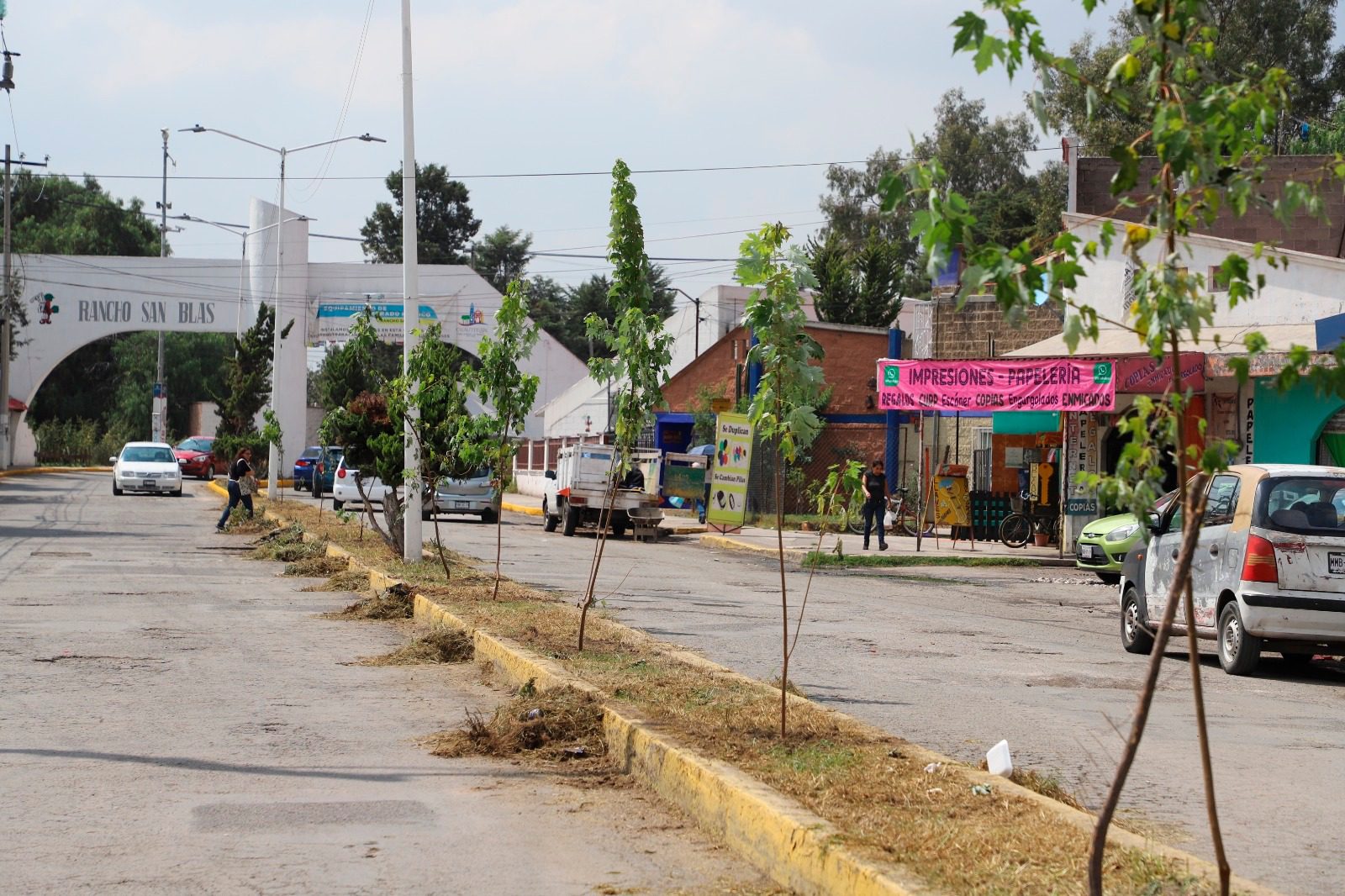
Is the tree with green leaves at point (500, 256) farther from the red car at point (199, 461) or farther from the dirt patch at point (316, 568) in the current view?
the dirt patch at point (316, 568)

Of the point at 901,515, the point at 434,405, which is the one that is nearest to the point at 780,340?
the point at 434,405

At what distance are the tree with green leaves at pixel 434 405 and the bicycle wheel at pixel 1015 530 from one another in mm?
13209

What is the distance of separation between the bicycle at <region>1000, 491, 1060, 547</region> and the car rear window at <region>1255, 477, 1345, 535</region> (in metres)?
16.3

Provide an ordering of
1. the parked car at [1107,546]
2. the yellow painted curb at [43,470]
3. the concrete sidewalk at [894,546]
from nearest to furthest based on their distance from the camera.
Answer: the parked car at [1107,546] → the concrete sidewalk at [894,546] → the yellow painted curb at [43,470]

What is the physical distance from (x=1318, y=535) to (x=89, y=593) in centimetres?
1265

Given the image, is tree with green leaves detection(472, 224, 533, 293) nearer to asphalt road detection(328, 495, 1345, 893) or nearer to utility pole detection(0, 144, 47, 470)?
utility pole detection(0, 144, 47, 470)

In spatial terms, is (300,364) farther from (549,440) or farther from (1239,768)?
(1239,768)

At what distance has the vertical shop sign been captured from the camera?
30641 millimetres

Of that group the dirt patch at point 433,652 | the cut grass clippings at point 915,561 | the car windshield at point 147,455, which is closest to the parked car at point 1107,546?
the cut grass clippings at point 915,561

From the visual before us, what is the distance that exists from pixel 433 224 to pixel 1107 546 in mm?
70521

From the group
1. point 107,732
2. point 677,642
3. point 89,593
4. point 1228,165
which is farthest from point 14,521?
point 1228,165

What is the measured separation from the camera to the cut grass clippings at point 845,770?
486 cm

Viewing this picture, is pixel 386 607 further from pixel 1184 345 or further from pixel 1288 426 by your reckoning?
pixel 1288 426

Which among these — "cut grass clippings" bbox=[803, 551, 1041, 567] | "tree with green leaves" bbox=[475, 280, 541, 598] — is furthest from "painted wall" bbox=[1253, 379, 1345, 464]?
"tree with green leaves" bbox=[475, 280, 541, 598]
